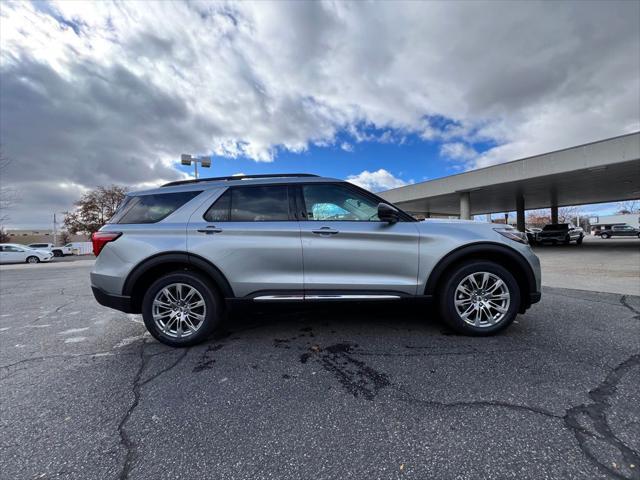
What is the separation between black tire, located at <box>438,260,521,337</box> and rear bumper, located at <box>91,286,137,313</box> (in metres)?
3.47

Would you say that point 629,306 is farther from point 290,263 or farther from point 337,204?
point 290,263

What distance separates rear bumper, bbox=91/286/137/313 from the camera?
3.18 metres

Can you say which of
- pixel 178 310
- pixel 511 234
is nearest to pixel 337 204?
pixel 511 234

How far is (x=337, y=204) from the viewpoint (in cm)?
340

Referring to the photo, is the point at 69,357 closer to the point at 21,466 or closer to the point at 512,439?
the point at 21,466

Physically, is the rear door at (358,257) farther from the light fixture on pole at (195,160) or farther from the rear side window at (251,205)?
the light fixture on pole at (195,160)

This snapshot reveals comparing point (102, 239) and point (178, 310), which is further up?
point (102, 239)

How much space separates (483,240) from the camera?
10.8ft

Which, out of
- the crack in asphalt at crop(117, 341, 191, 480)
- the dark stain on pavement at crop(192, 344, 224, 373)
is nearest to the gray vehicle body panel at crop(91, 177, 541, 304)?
the dark stain on pavement at crop(192, 344, 224, 373)

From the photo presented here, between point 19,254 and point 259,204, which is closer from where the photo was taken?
point 259,204

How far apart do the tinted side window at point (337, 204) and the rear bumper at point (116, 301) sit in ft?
7.22

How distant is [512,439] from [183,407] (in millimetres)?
2202

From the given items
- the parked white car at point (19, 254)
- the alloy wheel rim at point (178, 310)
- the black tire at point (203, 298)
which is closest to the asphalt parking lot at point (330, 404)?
the black tire at point (203, 298)

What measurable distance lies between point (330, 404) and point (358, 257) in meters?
1.50
